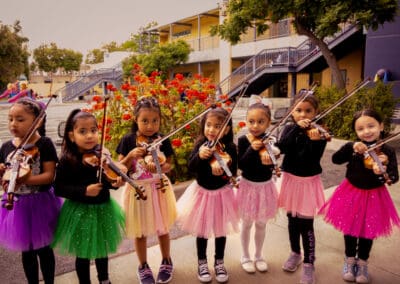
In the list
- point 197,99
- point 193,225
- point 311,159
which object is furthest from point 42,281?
point 197,99

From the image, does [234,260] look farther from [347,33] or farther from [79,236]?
[347,33]

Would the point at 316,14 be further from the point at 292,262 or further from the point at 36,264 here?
the point at 36,264

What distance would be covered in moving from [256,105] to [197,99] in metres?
2.88

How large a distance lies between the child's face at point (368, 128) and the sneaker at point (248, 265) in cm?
144

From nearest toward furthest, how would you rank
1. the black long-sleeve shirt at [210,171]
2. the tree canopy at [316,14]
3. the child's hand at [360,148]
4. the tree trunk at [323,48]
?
the child's hand at [360,148]
the black long-sleeve shirt at [210,171]
the tree canopy at [316,14]
the tree trunk at [323,48]

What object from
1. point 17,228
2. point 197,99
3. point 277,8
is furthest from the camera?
point 277,8

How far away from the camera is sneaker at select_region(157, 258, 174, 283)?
2.76 m

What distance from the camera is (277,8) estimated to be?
9.15 metres

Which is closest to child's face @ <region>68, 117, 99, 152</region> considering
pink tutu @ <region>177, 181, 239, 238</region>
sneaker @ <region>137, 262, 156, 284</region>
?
pink tutu @ <region>177, 181, 239, 238</region>

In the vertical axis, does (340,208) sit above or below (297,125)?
below

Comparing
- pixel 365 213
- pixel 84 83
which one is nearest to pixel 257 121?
pixel 365 213

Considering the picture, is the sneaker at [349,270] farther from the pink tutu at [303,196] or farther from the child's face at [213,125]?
the child's face at [213,125]

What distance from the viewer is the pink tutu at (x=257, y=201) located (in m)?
2.76

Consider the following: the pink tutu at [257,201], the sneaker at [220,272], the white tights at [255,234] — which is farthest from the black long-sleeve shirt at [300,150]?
the sneaker at [220,272]
